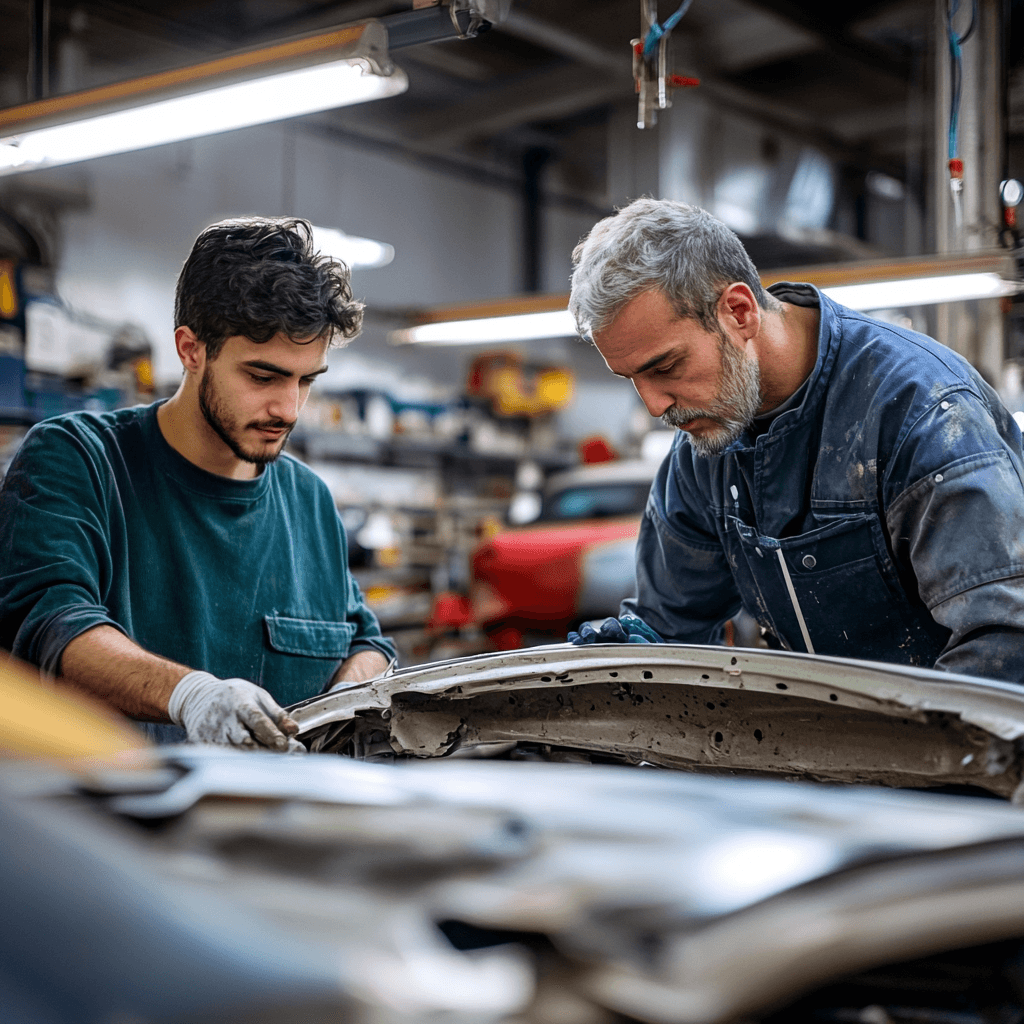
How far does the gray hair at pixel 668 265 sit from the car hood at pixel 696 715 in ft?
2.25

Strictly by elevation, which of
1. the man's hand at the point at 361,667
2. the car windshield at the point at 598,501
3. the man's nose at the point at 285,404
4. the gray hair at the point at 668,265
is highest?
the gray hair at the point at 668,265

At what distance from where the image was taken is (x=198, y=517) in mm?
1953

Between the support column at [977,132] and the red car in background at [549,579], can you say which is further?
the red car in background at [549,579]

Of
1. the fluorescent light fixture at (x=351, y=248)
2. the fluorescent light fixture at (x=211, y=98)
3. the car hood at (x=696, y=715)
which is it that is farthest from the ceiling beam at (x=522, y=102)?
the car hood at (x=696, y=715)

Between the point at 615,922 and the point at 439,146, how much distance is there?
316 inches

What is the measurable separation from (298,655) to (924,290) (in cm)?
262

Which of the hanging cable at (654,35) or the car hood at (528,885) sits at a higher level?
the hanging cable at (654,35)

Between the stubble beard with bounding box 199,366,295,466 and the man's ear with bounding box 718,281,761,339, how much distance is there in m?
0.84

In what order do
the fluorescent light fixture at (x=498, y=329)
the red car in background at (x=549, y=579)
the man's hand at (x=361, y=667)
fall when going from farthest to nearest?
the red car in background at (x=549, y=579) → the fluorescent light fixture at (x=498, y=329) → the man's hand at (x=361, y=667)

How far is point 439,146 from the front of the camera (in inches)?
317

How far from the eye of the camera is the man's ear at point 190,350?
6.40 feet

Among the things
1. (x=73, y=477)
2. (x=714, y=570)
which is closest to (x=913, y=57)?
(x=714, y=570)

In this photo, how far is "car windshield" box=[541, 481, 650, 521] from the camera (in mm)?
6328

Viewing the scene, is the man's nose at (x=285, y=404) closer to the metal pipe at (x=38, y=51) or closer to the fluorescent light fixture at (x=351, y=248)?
the metal pipe at (x=38, y=51)
